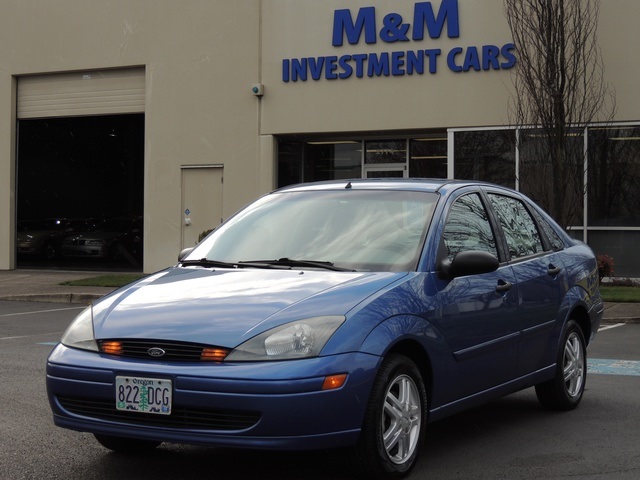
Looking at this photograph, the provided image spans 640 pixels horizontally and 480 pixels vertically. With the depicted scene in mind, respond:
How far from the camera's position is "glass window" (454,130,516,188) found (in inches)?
785

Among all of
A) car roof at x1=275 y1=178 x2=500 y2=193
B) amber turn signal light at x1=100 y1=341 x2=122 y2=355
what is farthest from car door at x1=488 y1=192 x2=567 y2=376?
amber turn signal light at x1=100 y1=341 x2=122 y2=355

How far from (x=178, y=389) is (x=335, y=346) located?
75cm

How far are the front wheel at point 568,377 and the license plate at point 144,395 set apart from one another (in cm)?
329

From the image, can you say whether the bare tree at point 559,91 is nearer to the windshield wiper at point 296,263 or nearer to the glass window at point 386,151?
the glass window at point 386,151

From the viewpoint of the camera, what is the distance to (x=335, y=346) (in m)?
4.79

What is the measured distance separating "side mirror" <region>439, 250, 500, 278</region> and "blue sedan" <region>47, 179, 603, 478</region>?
0.04ft

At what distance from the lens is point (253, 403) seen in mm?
4645

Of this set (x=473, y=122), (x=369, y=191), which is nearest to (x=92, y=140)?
(x=473, y=122)

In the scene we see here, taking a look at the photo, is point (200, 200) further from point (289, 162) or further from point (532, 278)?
point (532, 278)

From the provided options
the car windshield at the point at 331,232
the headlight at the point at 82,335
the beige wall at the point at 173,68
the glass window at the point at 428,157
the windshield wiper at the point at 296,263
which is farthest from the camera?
the beige wall at the point at 173,68

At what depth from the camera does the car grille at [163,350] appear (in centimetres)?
483

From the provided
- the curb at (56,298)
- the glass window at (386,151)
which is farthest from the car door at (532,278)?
the glass window at (386,151)

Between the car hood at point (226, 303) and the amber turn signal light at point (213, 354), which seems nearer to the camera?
the amber turn signal light at point (213, 354)

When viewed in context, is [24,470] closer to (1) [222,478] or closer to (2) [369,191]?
(1) [222,478]
